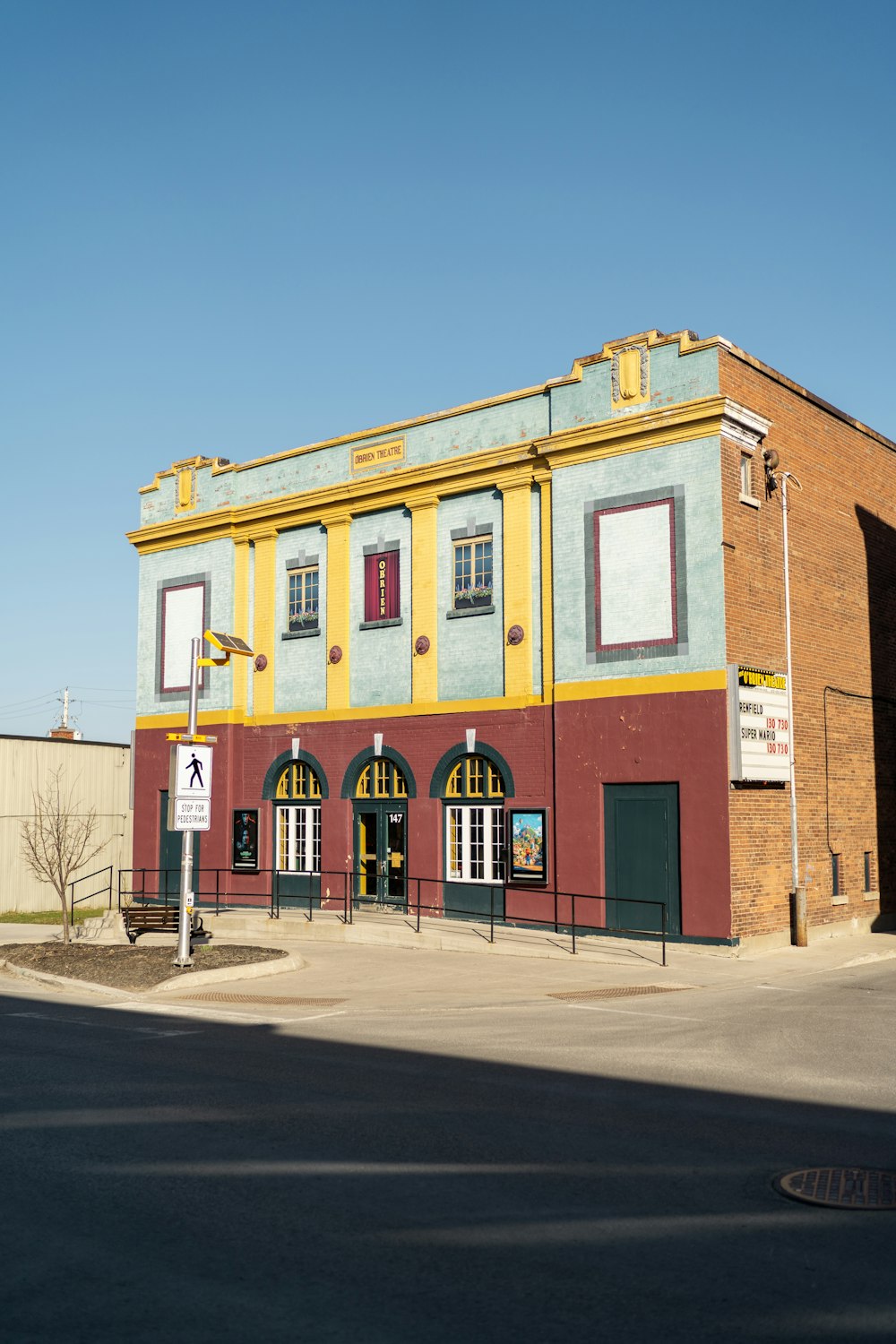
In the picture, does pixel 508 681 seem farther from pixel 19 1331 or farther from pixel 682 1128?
pixel 19 1331

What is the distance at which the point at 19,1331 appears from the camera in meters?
5.26

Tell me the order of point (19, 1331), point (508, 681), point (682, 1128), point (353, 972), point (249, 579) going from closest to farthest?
point (19, 1331) < point (682, 1128) < point (353, 972) < point (508, 681) < point (249, 579)

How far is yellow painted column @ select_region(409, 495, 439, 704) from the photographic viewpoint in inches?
1112

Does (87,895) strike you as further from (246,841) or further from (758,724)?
(758,724)

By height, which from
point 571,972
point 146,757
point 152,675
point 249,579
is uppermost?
point 249,579

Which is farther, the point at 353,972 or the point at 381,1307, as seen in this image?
the point at 353,972

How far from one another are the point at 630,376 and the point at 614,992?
12409 millimetres

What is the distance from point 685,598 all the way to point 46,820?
85.8 ft

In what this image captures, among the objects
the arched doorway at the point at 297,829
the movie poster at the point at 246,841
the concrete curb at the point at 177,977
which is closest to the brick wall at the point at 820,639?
the concrete curb at the point at 177,977

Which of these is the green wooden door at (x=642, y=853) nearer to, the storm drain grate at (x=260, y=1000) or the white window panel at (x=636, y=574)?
the white window panel at (x=636, y=574)

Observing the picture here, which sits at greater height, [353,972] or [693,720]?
[693,720]

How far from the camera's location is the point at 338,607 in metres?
30.2

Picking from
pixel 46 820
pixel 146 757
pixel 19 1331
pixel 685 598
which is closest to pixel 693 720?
pixel 685 598

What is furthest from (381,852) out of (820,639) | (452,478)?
(820,639)
